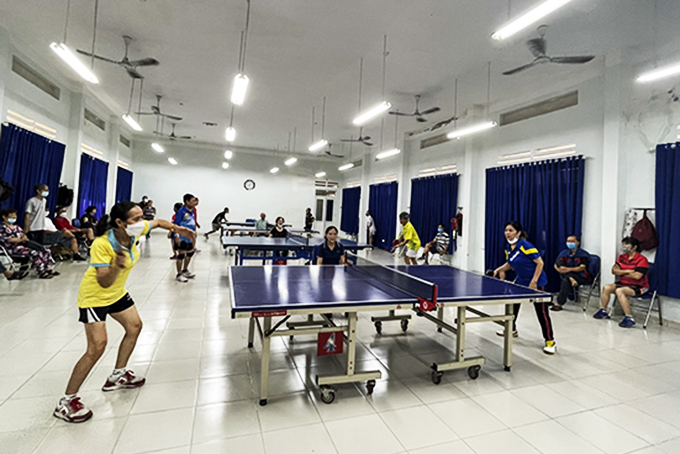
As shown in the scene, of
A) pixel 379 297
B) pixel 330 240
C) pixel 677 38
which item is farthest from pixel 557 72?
pixel 379 297

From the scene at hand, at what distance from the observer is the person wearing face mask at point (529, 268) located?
3.43 meters

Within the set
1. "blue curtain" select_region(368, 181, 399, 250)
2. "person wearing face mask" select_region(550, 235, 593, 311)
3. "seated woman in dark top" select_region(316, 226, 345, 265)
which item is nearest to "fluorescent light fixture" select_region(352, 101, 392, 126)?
"seated woman in dark top" select_region(316, 226, 345, 265)

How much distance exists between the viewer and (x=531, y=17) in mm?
2879

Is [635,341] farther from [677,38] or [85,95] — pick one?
[85,95]

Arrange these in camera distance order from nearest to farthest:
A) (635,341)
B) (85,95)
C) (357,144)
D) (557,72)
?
1. (635,341)
2. (557,72)
3. (85,95)
4. (357,144)

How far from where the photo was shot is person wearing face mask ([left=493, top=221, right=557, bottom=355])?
11.3 ft

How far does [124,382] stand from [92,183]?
9.07 meters

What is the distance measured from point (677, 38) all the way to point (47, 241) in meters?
10.5

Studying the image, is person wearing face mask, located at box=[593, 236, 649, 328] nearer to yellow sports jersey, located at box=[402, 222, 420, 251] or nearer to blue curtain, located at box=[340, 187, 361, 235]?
yellow sports jersey, located at box=[402, 222, 420, 251]

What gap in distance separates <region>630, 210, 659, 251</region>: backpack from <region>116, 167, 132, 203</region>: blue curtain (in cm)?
1424

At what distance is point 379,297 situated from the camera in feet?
8.27

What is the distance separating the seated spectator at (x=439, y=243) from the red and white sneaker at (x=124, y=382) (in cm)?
696

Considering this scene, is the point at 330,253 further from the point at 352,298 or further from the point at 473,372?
the point at 473,372

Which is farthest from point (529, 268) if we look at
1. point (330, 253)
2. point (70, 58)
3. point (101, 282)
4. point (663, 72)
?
point (70, 58)
